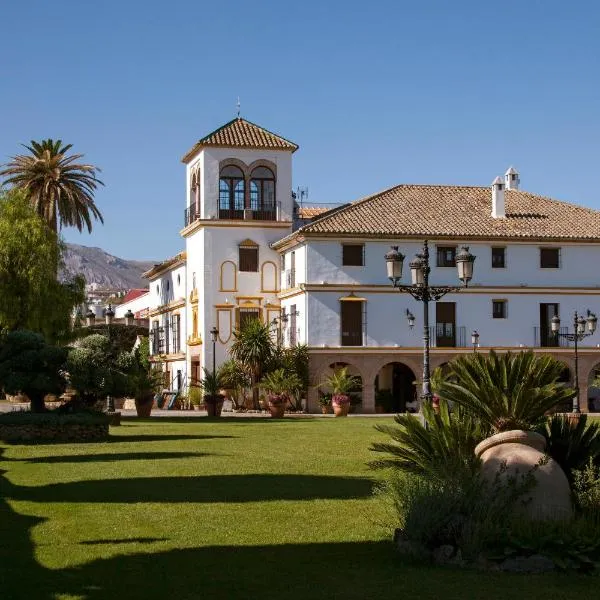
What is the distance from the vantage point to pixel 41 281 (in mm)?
47719

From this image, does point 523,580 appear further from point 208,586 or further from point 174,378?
point 174,378

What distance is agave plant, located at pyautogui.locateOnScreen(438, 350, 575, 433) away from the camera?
1218cm

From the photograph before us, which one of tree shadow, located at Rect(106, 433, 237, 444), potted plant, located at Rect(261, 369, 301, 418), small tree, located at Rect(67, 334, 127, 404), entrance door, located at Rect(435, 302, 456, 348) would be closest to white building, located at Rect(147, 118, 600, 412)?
entrance door, located at Rect(435, 302, 456, 348)

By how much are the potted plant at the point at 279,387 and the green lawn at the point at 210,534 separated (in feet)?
71.2

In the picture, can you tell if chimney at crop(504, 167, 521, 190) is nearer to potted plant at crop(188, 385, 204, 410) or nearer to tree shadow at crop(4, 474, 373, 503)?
potted plant at crop(188, 385, 204, 410)

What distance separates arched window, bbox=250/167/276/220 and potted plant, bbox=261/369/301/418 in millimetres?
10227

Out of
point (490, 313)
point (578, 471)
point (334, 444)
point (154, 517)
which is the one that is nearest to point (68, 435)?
point (334, 444)

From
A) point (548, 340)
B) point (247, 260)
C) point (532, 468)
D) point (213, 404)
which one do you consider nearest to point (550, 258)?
point (548, 340)

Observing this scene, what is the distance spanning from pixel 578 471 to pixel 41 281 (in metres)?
38.6

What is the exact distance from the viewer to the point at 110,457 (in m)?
23.1

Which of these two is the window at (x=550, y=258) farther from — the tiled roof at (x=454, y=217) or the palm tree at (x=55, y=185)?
the palm tree at (x=55, y=185)

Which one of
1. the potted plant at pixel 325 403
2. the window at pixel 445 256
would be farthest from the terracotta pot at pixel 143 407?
the window at pixel 445 256

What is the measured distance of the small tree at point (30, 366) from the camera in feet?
92.4

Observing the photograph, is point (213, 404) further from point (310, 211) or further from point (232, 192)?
point (310, 211)
